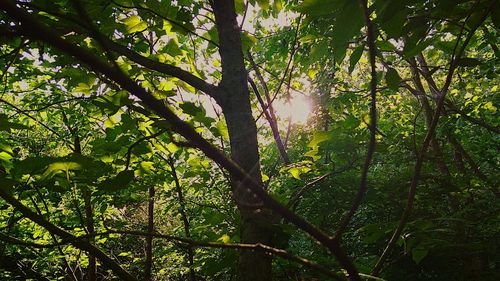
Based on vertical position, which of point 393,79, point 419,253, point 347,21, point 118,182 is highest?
point 393,79

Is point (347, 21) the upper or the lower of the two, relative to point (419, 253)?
upper

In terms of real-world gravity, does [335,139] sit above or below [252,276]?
above

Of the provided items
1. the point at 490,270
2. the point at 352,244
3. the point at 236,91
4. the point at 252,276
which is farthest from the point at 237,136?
the point at 352,244

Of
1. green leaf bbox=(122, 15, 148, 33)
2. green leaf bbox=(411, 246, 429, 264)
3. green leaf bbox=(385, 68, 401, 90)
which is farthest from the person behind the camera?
green leaf bbox=(122, 15, 148, 33)

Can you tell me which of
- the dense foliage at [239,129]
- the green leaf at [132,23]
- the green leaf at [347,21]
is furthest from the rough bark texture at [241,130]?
the green leaf at [347,21]

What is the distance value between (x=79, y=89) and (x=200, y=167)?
793 millimetres

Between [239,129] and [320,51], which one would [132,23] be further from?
[320,51]

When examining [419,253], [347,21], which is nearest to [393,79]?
[347,21]

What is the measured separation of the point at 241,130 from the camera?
4.79 feet

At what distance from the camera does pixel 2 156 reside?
1.35 metres

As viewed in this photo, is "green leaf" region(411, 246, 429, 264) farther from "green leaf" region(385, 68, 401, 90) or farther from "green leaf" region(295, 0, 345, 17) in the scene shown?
"green leaf" region(295, 0, 345, 17)

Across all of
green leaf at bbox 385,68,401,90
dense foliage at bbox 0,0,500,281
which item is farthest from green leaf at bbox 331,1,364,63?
green leaf at bbox 385,68,401,90

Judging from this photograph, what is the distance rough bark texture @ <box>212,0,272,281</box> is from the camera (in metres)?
1.26

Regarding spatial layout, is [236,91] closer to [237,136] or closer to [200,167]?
[237,136]
